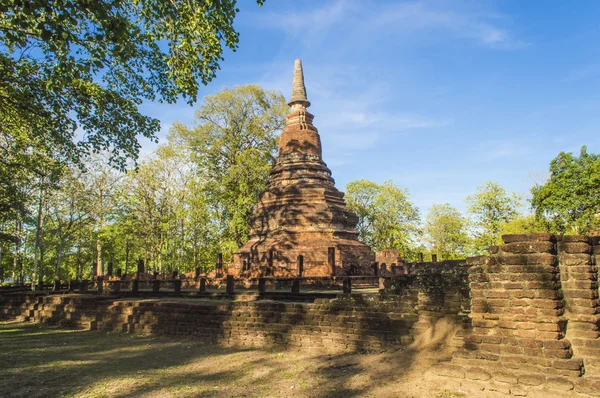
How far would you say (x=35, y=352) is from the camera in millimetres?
7898

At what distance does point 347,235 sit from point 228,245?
28.7ft

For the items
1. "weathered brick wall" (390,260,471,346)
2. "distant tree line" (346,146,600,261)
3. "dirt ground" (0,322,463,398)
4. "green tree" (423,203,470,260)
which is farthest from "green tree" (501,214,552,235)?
"dirt ground" (0,322,463,398)

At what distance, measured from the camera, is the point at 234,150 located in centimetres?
2977

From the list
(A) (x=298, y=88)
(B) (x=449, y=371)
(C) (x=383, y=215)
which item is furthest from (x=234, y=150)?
(B) (x=449, y=371)

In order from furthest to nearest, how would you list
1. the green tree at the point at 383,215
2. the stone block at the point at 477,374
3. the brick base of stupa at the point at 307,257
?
1. the green tree at the point at 383,215
2. the brick base of stupa at the point at 307,257
3. the stone block at the point at 477,374

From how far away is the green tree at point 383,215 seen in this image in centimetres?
3953

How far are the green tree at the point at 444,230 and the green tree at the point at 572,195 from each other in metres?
16.9

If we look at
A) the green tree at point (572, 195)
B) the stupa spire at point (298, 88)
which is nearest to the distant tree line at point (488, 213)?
the green tree at point (572, 195)

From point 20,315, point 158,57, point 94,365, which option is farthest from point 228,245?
point 94,365

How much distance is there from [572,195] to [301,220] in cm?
1640

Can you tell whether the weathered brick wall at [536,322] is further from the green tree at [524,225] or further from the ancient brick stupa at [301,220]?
the green tree at [524,225]

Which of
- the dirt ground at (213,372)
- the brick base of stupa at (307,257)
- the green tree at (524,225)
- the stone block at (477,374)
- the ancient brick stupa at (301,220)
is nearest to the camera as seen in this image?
the stone block at (477,374)

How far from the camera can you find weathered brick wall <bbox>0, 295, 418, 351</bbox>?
656cm

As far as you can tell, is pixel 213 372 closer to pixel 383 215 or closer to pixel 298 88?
pixel 298 88
